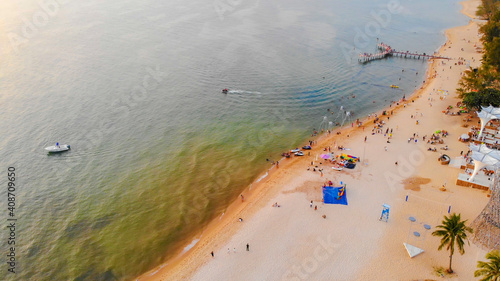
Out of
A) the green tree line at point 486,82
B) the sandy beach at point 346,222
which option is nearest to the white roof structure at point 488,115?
the sandy beach at point 346,222

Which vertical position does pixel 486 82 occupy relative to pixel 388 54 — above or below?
above

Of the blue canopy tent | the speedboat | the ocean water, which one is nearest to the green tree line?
the ocean water

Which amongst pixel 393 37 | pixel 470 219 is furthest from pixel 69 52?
pixel 393 37

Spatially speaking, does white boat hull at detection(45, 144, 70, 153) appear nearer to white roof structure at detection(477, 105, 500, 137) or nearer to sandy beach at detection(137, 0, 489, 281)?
sandy beach at detection(137, 0, 489, 281)

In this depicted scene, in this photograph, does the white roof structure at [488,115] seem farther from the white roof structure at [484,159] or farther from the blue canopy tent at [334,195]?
the blue canopy tent at [334,195]

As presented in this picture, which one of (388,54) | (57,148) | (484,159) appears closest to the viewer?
(484,159)

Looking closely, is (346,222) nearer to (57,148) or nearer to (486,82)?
(57,148)

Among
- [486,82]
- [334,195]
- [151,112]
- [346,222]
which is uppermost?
[486,82]

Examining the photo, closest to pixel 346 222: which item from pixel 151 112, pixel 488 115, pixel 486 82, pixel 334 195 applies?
pixel 334 195
